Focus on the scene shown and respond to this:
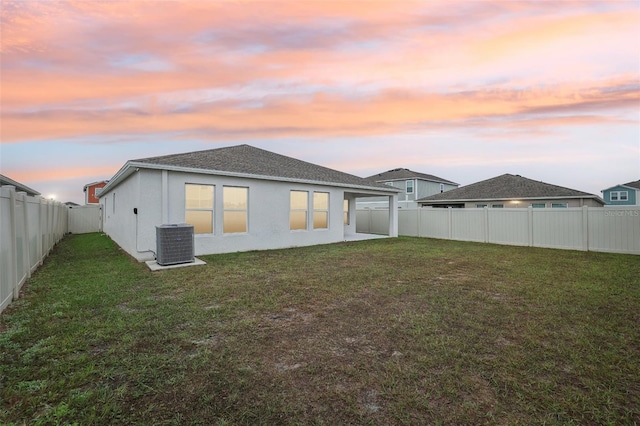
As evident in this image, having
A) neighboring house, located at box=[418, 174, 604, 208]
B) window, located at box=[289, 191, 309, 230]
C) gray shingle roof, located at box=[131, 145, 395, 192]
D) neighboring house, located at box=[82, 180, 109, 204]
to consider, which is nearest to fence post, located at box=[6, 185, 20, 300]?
gray shingle roof, located at box=[131, 145, 395, 192]

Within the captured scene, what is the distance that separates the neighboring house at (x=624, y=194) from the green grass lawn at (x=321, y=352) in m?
47.8

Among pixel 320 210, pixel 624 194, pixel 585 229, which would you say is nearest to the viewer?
pixel 585 229

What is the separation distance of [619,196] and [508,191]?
34.4m

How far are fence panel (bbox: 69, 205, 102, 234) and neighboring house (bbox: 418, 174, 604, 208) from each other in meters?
26.1

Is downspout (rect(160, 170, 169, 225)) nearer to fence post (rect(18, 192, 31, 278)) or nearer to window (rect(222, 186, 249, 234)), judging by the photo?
window (rect(222, 186, 249, 234))

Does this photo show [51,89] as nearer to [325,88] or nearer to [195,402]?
[325,88]

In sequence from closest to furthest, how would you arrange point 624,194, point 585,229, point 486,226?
point 585,229 < point 486,226 < point 624,194

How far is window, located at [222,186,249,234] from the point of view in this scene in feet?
34.3

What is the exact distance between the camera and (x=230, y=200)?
10.6 metres

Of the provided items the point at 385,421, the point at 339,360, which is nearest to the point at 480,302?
the point at 339,360

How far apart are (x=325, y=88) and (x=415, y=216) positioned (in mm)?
9269

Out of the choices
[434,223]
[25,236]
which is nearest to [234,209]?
[25,236]

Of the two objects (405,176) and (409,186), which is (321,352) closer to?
(409,186)

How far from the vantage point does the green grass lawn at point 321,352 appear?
2.19 meters
